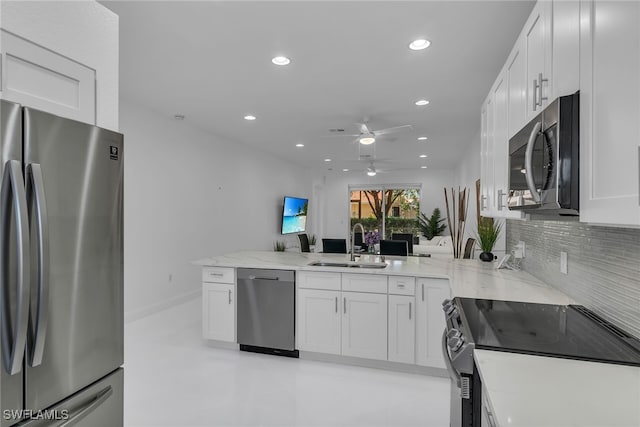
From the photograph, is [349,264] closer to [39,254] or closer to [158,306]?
[39,254]

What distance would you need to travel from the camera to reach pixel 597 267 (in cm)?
158

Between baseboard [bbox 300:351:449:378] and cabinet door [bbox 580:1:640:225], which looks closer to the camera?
cabinet door [bbox 580:1:640:225]

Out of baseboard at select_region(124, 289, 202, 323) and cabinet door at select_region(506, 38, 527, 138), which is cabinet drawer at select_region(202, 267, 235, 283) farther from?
cabinet door at select_region(506, 38, 527, 138)

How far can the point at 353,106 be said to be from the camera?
4262mm

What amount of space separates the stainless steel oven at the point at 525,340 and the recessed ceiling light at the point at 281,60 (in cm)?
236

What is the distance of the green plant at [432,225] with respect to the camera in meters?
9.75

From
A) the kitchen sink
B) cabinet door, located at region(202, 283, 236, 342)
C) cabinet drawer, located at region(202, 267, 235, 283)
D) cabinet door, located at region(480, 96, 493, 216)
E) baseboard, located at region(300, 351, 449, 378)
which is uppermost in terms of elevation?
cabinet door, located at region(480, 96, 493, 216)

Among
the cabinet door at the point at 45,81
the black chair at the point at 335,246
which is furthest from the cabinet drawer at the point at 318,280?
the black chair at the point at 335,246

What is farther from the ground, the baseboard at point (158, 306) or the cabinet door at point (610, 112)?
the cabinet door at point (610, 112)

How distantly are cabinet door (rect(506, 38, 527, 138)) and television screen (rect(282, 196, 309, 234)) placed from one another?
6.63 m

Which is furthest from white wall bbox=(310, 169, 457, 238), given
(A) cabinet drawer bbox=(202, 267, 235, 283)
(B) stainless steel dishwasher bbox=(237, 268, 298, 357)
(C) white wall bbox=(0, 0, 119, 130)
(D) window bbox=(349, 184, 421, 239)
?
(C) white wall bbox=(0, 0, 119, 130)

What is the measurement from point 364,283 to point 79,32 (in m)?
2.47

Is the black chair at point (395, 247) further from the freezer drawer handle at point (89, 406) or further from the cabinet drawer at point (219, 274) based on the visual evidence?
the freezer drawer handle at point (89, 406)

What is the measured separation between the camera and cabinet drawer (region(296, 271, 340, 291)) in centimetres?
310
